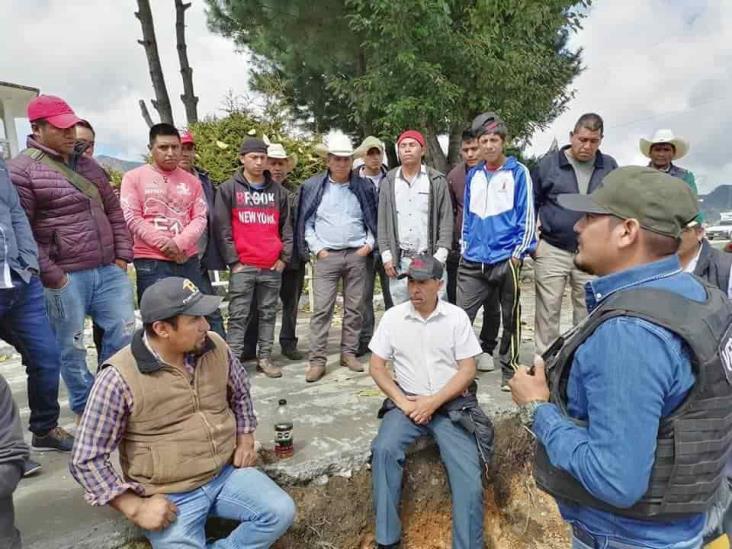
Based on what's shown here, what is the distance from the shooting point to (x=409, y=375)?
10.1 ft

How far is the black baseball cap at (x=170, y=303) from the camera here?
2.23 meters

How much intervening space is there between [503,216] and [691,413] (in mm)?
2672

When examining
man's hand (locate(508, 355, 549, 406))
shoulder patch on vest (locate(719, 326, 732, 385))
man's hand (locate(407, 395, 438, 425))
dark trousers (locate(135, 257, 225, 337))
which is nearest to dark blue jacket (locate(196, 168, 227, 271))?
dark trousers (locate(135, 257, 225, 337))

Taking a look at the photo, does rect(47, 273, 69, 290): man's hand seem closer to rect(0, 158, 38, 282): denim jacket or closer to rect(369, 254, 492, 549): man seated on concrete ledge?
rect(0, 158, 38, 282): denim jacket

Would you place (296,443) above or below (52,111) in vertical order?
below

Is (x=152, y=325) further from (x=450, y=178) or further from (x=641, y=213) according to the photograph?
(x=450, y=178)

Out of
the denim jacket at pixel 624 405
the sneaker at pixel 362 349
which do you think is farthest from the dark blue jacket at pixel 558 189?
the denim jacket at pixel 624 405

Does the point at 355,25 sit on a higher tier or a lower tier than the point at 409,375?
higher

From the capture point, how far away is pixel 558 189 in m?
3.95

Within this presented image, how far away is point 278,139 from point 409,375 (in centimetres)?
571

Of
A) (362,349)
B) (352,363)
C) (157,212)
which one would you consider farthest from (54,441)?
(362,349)

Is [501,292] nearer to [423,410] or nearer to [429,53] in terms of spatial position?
[423,410]

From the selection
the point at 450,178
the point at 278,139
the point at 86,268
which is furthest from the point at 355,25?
the point at 86,268

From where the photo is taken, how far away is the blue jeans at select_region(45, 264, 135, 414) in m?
3.05
